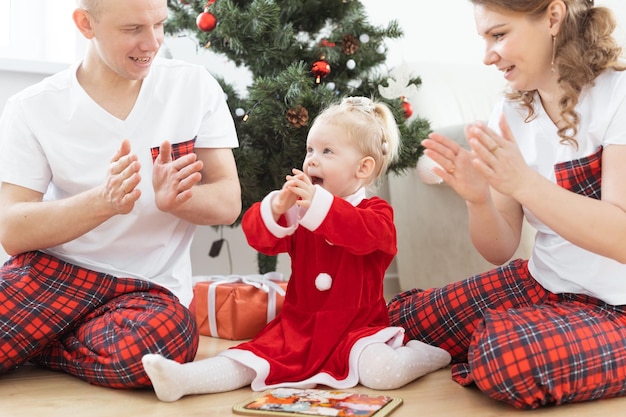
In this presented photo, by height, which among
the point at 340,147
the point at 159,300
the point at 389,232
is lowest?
the point at 159,300

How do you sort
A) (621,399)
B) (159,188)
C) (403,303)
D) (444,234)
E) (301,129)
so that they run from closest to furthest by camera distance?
(621,399)
(159,188)
(403,303)
(301,129)
(444,234)

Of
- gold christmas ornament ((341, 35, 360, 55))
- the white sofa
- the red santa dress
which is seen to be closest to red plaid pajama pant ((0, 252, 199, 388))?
the red santa dress

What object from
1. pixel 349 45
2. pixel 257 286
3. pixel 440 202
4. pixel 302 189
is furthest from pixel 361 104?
pixel 440 202

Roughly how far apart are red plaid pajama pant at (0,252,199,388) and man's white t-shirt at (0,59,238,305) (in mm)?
43

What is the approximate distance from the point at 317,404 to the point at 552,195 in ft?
1.75

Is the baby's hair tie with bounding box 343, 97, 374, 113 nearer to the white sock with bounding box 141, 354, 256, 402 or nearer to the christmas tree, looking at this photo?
the christmas tree

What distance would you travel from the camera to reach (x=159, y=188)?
61.2 inches

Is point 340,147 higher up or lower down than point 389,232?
higher up

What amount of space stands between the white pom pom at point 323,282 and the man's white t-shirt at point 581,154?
42cm

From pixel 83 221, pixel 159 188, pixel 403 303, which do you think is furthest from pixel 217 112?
pixel 403 303

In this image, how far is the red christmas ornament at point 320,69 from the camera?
6.90 feet

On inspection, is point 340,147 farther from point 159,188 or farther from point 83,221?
point 83,221

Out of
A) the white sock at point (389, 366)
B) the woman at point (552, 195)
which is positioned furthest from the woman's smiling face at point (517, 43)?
the white sock at point (389, 366)

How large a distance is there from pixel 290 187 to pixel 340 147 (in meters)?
0.22
